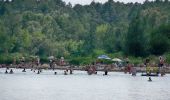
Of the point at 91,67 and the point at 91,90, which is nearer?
the point at 91,90

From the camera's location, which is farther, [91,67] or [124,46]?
[124,46]

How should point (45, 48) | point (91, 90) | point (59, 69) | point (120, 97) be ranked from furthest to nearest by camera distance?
1. point (45, 48)
2. point (59, 69)
3. point (91, 90)
4. point (120, 97)

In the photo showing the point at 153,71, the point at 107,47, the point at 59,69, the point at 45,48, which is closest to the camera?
the point at 153,71

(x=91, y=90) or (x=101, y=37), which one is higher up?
(x=101, y=37)

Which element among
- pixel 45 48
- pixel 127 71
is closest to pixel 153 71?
pixel 127 71

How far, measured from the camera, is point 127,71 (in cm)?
9806

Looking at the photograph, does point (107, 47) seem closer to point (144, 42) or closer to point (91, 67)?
point (144, 42)

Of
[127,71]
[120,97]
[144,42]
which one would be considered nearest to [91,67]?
[127,71]

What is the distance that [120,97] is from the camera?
5169 cm

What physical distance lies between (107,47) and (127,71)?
44.7 m

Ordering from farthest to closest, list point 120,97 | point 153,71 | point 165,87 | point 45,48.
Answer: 1. point 45,48
2. point 153,71
3. point 165,87
4. point 120,97

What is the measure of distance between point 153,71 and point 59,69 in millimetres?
21755

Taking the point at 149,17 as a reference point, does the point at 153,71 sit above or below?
below

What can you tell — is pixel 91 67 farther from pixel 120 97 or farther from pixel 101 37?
pixel 101 37
